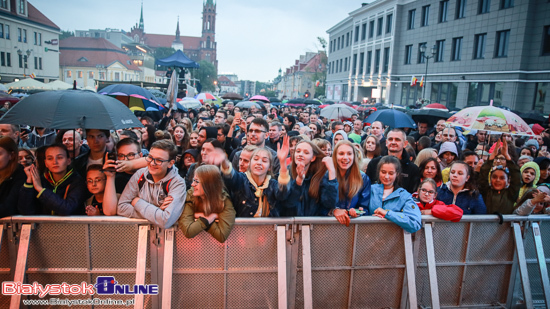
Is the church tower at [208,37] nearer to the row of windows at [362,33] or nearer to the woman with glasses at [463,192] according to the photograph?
the row of windows at [362,33]

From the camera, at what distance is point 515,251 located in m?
3.83

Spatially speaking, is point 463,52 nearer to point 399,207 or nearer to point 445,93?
point 445,93

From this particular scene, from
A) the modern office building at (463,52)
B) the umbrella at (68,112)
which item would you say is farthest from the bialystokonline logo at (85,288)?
the modern office building at (463,52)

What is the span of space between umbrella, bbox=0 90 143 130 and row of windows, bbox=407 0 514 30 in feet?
90.4

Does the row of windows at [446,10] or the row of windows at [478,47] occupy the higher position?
the row of windows at [446,10]

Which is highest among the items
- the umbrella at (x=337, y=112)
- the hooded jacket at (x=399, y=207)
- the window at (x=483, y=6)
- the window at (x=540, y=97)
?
the window at (x=483, y=6)

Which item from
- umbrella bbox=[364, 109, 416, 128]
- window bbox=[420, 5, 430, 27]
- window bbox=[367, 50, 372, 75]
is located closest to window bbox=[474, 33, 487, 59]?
window bbox=[420, 5, 430, 27]

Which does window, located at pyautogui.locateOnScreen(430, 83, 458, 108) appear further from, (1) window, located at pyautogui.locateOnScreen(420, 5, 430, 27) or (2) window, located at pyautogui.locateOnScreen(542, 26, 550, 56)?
(2) window, located at pyautogui.locateOnScreen(542, 26, 550, 56)

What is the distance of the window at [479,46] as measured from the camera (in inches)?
1019

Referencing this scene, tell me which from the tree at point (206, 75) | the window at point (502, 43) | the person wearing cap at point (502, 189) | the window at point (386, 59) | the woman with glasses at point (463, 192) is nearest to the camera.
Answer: the woman with glasses at point (463, 192)

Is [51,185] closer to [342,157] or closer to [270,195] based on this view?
[270,195]

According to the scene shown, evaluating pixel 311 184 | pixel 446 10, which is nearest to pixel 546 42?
pixel 446 10

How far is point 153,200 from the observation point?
3.51m

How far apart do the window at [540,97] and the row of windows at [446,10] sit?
5907 millimetres
